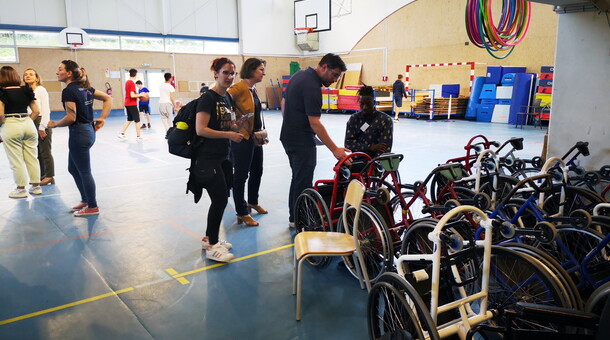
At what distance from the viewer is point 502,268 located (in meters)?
2.27

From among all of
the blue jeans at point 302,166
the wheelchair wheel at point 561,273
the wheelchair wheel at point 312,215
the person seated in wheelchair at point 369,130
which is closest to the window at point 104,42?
the person seated in wheelchair at point 369,130

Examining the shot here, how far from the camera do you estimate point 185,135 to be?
11.6 ft

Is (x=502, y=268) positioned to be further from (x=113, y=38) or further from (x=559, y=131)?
(x=113, y=38)

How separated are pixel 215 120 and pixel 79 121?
215cm

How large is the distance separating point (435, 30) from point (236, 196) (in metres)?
15.6

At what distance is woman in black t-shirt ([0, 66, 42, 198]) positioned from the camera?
5.48 metres

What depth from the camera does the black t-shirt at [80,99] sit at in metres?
4.76

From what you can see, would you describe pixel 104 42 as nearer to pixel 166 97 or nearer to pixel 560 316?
pixel 166 97

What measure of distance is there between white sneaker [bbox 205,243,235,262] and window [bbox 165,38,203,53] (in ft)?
63.3

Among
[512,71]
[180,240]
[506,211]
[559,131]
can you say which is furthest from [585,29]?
[512,71]

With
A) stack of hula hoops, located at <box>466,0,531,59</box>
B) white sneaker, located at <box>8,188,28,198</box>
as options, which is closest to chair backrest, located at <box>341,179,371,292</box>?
stack of hula hoops, located at <box>466,0,531,59</box>

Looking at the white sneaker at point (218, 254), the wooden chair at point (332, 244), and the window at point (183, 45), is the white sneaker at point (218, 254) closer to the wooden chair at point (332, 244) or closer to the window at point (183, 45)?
the wooden chair at point (332, 244)

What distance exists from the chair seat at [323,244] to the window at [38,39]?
18876 millimetres

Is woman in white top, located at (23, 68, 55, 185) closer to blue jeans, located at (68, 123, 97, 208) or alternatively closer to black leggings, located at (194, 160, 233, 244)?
blue jeans, located at (68, 123, 97, 208)
